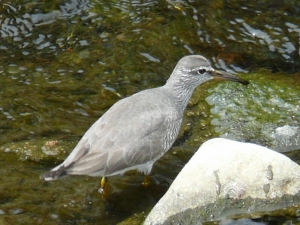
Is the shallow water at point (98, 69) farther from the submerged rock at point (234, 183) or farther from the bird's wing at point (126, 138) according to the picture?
the submerged rock at point (234, 183)

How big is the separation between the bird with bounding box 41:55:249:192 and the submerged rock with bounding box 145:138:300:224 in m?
0.67

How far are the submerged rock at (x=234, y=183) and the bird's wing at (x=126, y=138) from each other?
658 mm

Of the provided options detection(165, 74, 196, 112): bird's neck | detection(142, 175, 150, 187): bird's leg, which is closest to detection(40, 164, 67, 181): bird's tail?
detection(142, 175, 150, 187): bird's leg

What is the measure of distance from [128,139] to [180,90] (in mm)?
1344

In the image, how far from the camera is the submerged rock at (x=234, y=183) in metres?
6.32

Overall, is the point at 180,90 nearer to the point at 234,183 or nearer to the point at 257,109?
the point at 257,109

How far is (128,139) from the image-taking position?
6.85 meters

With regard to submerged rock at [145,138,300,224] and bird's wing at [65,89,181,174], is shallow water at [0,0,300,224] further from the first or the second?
submerged rock at [145,138,300,224]

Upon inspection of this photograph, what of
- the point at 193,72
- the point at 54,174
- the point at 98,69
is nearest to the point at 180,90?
the point at 193,72

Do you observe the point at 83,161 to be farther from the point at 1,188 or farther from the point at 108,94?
the point at 108,94

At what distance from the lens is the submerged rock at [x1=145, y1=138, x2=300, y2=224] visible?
6316 millimetres

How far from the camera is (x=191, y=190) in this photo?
6309mm

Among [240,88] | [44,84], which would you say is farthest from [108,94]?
[240,88]

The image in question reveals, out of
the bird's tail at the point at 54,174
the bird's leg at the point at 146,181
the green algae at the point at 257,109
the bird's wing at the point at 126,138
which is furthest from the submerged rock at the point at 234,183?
the green algae at the point at 257,109
